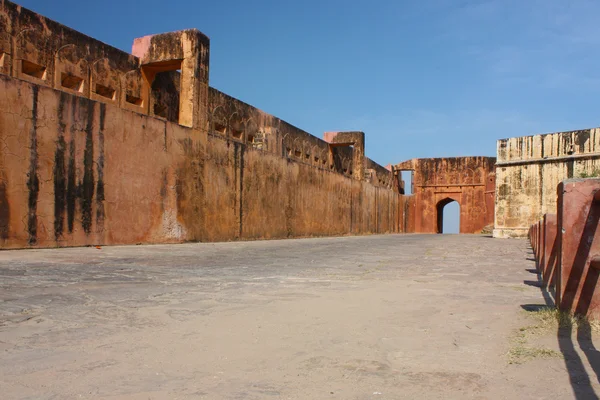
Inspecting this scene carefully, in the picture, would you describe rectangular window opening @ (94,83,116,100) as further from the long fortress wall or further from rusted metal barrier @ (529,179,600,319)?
rusted metal barrier @ (529,179,600,319)

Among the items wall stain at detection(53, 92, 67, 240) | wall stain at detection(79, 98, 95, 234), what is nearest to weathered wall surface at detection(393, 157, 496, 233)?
wall stain at detection(79, 98, 95, 234)

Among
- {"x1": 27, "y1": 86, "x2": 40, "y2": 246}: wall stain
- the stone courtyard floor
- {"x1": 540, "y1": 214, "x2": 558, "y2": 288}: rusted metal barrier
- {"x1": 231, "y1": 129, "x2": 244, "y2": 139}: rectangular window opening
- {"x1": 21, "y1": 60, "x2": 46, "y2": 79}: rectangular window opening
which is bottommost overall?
the stone courtyard floor

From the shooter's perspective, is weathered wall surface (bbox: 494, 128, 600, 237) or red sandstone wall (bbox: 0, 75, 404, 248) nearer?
red sandstone wall (bbox: 0, 75, 404, 248)

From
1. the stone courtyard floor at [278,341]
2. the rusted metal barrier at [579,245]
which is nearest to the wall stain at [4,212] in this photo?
the stone courtyard floor at [278,341]

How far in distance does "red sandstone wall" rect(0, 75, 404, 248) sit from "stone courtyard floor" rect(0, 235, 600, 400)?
3.22 m

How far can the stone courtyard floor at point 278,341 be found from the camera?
173 centimetres

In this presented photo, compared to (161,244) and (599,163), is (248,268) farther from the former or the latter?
(599,163)

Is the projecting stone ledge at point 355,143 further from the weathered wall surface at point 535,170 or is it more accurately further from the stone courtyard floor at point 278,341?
the stone courtyard floor at point 278,341

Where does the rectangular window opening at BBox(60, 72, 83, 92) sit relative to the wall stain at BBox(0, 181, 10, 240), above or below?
above

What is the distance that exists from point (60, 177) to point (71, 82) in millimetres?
2643

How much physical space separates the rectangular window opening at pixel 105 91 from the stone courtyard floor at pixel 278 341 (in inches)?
248

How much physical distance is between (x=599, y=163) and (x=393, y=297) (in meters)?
14.4

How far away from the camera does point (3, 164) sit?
666 centimetres

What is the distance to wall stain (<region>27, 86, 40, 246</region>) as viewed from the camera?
6.95 meters
